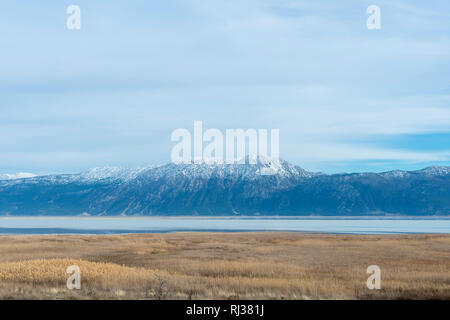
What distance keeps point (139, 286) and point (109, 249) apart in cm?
3286

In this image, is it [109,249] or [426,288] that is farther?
[109,249]

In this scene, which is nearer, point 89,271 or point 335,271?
point 89,271

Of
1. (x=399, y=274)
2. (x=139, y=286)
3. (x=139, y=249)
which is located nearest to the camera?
(x=139, y=286)

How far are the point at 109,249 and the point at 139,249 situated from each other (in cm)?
375

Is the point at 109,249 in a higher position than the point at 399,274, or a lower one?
lower

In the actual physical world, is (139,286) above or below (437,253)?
above
